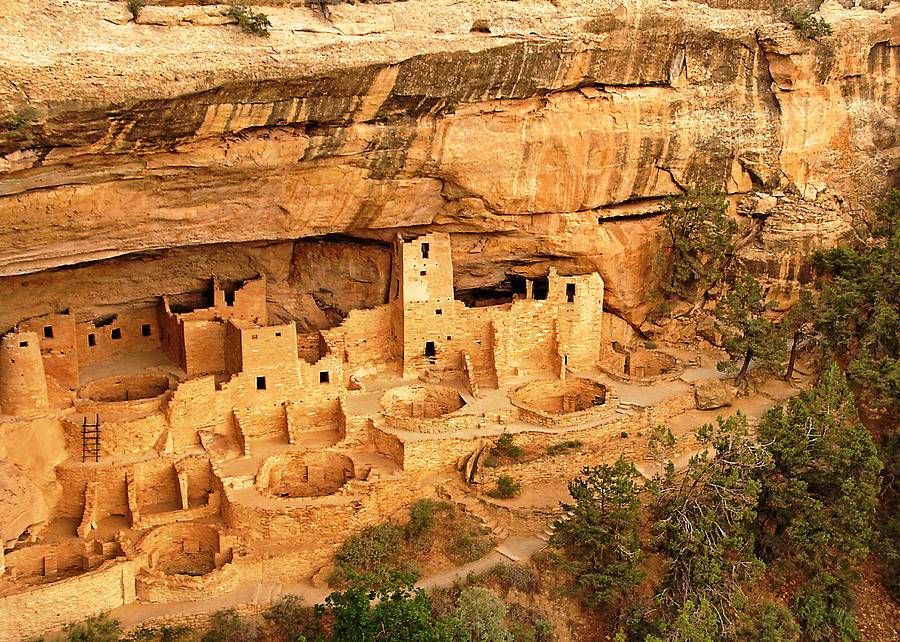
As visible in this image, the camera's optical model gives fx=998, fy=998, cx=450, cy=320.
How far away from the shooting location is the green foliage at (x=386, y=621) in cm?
1612

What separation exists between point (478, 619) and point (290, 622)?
3.32 m

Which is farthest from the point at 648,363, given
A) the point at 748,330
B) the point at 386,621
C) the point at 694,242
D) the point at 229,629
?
the point at 229,629

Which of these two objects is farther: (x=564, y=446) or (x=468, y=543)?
(x=564, y=446)

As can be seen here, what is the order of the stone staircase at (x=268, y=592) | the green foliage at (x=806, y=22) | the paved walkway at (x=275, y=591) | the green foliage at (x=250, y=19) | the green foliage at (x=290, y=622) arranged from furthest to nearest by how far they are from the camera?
the green foliage at (x=806, y=22)
the stone staircase at (x=268, y=592)
the paved walkway at (x=275, y=591)
the green foliage at (x=290, y=622)
the green foliage at (x=250, y=19)

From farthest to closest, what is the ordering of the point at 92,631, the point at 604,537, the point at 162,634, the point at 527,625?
1. the point at 604,537
2. the point at 527,625
3. the point at 162,634
4. the point at 92,631

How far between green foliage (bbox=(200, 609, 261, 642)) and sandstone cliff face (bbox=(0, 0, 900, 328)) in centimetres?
711

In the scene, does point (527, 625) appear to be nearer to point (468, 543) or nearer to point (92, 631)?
point (468, 543)

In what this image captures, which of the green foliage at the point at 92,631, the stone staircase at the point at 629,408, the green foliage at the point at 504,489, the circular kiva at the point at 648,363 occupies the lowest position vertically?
the green foliage at the point at 92,631

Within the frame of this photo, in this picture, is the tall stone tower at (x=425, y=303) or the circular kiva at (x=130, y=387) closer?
the circular kiva at (x=130, y=387)

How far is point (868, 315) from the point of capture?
74.9 feet

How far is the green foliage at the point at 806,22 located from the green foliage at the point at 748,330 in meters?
5.74

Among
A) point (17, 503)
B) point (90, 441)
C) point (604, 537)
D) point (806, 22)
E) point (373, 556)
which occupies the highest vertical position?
point (806, 22)

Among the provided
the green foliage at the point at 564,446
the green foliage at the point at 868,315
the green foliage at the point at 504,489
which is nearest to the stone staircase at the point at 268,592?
the green foliage at the point at 504,489

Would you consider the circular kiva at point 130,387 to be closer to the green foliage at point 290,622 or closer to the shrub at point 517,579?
the green foliage at point 290,622
